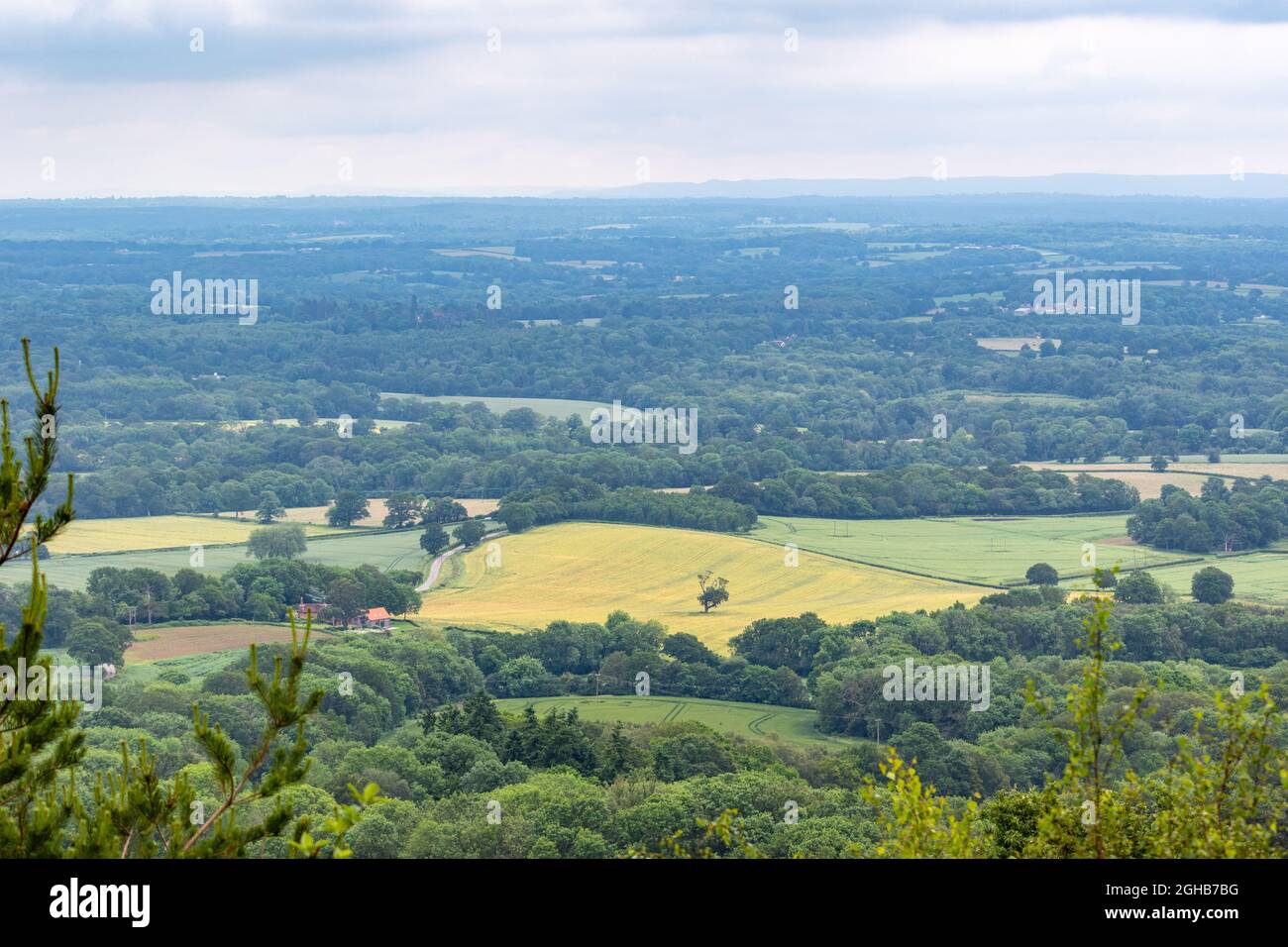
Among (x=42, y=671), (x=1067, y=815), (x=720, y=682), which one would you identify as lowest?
(x=720, y=682)

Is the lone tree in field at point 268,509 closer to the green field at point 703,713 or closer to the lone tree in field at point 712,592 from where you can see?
the lone tree in field at point 712,592

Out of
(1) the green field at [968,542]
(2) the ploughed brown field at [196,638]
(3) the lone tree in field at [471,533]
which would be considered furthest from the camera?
(3) the lone tree in field at [471,533]

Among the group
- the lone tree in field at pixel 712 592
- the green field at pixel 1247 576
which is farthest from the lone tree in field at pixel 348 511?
the green field at pixel 1247 576

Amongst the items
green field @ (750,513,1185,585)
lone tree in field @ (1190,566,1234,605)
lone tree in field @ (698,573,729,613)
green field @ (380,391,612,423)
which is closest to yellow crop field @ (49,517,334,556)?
lone tree in field @ (698,573,729,613)

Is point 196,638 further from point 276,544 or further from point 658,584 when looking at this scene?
point 658,584

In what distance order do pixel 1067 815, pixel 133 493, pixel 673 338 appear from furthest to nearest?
pixel 673 338
pixel 133 493
pixel 1067 815
